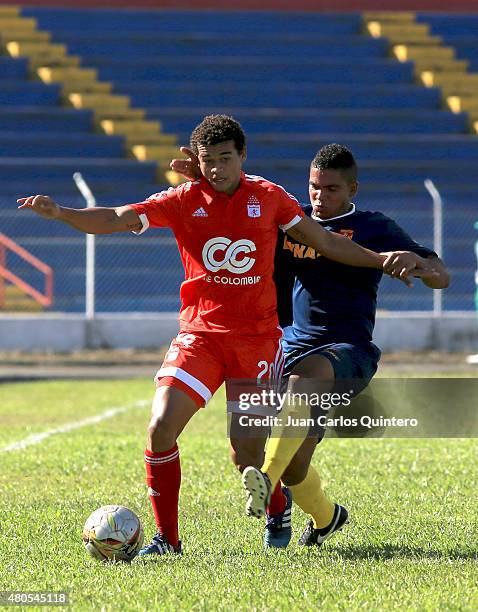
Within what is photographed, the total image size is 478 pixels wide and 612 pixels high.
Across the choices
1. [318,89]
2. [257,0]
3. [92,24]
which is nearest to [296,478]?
[257,0]

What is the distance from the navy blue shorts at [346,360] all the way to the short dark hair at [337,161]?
872mm

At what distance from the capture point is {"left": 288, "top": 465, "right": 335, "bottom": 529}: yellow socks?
19.2ft

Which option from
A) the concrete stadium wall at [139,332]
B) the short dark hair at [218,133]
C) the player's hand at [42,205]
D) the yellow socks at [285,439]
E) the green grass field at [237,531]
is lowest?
the concrete stadium wall at [139,332]

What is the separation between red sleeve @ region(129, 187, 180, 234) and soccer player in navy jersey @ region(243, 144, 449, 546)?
0.71 m

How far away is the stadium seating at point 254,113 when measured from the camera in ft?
71.8

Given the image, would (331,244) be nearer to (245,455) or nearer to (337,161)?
(337,161)

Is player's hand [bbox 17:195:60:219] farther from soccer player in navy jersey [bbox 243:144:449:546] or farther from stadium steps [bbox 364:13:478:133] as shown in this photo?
stadium steps [bbox 364:13:478:133]

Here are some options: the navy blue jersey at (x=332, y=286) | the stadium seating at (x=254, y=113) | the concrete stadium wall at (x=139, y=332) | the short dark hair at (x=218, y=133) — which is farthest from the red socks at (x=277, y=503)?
the stadium seating at (x=254, y=113)

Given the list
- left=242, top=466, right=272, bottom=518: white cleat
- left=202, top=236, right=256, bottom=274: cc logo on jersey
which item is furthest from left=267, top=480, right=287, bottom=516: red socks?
left=202, top=236, right=256, bottom=274: cc logo on jersey

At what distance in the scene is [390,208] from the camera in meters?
21.7

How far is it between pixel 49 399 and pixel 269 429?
8.86 m

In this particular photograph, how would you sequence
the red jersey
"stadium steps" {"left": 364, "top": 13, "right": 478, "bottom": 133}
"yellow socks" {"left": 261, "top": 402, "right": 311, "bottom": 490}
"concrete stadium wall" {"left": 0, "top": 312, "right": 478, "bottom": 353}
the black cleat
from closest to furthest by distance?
1. "yellow socks" {"left": 261, "top": 402, "right": 311, "bottom": 490}
2. the red jersey
3. the black cleat
4. "concrete stadium wall" {"left": 0, "top": 312, "right": 478, "bottom": 353}
5. "stadium steps" {"left": 364, "top": 13, "right": 478, "bottom": 133}

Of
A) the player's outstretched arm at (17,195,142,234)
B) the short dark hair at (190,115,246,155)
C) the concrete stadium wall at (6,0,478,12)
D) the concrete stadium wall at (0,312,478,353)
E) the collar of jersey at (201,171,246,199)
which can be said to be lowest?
the concrete stadium wall at (0,312,478,353)

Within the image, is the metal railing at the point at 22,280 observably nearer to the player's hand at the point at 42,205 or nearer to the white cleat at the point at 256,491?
the player's hand at the point at 42,205
